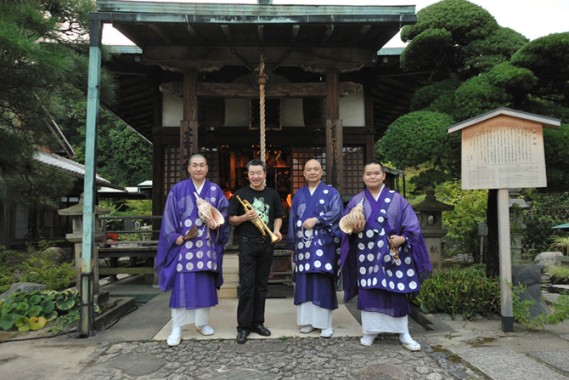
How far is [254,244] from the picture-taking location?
14.6ft

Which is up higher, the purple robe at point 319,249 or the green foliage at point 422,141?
the green foliage at point 422,141

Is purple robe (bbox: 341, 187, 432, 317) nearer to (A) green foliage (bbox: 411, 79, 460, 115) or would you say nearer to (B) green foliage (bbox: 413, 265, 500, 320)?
(B) green foliage (bbox: 413, 265, 500, 320)

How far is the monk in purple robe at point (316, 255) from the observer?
4.43 meters

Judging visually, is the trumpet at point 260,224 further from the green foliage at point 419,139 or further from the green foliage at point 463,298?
the green foliage at point 419,139

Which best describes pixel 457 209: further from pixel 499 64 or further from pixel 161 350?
pixel 161 350

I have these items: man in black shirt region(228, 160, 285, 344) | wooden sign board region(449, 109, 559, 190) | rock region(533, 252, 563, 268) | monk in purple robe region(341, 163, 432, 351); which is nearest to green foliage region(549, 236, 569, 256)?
rock region(533, 252, 563, 268)

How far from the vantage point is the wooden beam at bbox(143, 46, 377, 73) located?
21.1 ft

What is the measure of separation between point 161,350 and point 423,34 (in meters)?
6.10

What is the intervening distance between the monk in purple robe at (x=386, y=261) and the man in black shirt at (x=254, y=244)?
98 centimetres

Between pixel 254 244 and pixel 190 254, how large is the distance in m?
0.72

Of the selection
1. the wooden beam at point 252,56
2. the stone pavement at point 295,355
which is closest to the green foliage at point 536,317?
the stone pavement at point 295,355

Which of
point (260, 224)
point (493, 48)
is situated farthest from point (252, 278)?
point (493, 48)

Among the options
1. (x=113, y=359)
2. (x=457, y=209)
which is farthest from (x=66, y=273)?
(x=457, y=209)

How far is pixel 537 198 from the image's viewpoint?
15.3 metres
